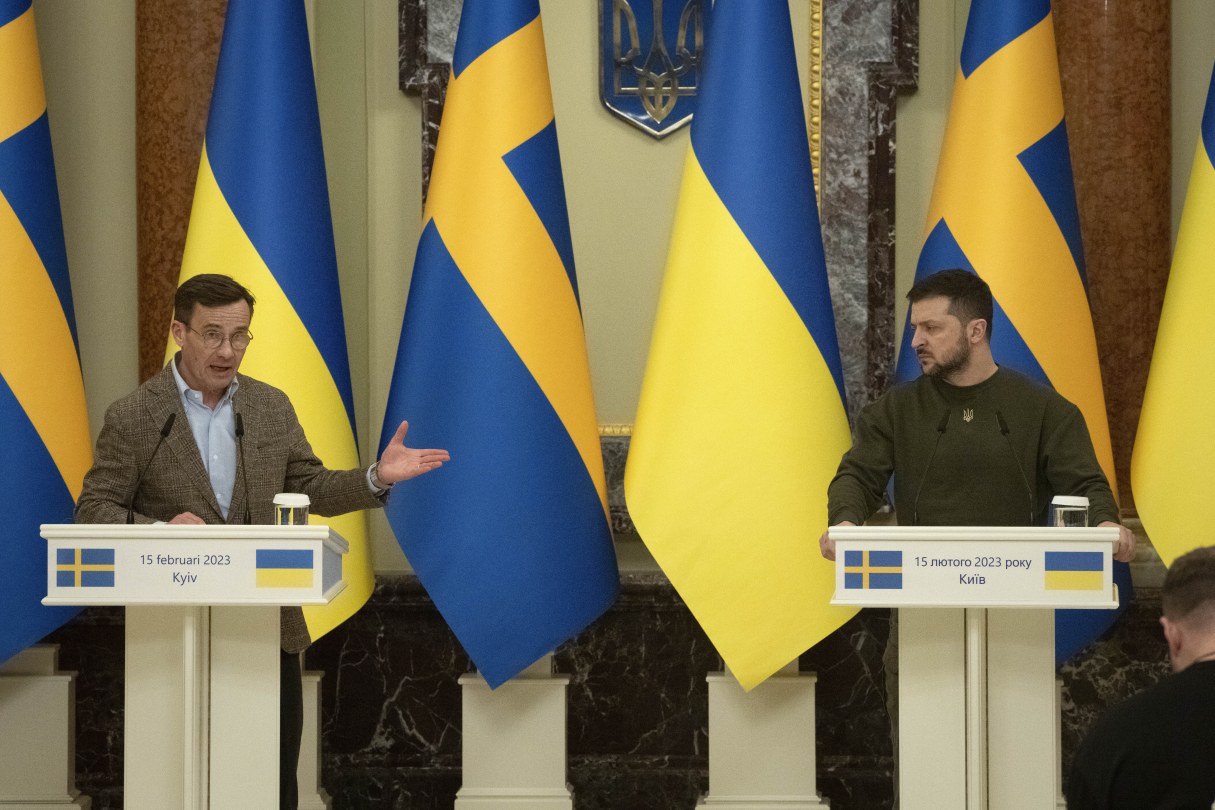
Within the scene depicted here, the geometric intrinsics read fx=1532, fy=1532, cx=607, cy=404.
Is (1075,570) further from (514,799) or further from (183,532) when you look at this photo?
(514,799)

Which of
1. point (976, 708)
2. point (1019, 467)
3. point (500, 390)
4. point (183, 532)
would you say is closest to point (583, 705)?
point (500, 390)

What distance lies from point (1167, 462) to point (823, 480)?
3.04 feet

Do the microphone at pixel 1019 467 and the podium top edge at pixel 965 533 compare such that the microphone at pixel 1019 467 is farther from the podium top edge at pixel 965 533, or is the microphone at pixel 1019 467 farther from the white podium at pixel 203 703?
the white podium at pixel 203 703

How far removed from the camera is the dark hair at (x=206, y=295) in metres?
3.32

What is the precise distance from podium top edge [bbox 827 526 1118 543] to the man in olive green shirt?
50cm

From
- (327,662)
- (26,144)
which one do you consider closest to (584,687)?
(327,662)

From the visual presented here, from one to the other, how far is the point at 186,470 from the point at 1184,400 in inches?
101

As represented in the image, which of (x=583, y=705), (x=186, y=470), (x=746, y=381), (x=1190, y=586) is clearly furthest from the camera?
(x=583, y=705)

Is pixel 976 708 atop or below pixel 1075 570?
below

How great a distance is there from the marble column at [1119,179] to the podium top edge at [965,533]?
1765 mm

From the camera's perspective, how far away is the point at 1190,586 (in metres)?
2.13

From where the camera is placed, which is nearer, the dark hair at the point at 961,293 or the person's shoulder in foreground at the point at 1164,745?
the person's shoulder in foreground at the point at 1164,745

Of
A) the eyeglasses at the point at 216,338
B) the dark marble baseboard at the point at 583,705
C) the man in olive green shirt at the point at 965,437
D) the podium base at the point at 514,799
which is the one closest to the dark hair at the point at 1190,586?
the man in olive green shirt at the point at 965,437

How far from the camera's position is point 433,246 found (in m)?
4.16
